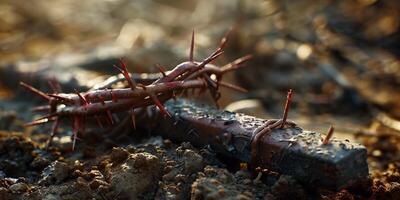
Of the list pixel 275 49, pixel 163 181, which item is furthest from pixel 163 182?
pixel 275 49

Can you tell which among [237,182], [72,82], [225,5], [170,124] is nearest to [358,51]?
[225,5]

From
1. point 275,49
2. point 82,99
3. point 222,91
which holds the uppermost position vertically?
point 82,99

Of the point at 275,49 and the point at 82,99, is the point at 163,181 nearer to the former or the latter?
the point at 82,99

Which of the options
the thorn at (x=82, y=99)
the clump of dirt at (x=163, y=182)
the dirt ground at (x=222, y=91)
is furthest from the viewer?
the thorn at (x=82, y=99)

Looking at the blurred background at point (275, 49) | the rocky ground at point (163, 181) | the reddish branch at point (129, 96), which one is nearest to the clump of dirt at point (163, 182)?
the rocky ground at point (163, 181)

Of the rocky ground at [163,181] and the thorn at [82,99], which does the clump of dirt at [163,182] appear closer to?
the rocky ground at [163,181]
